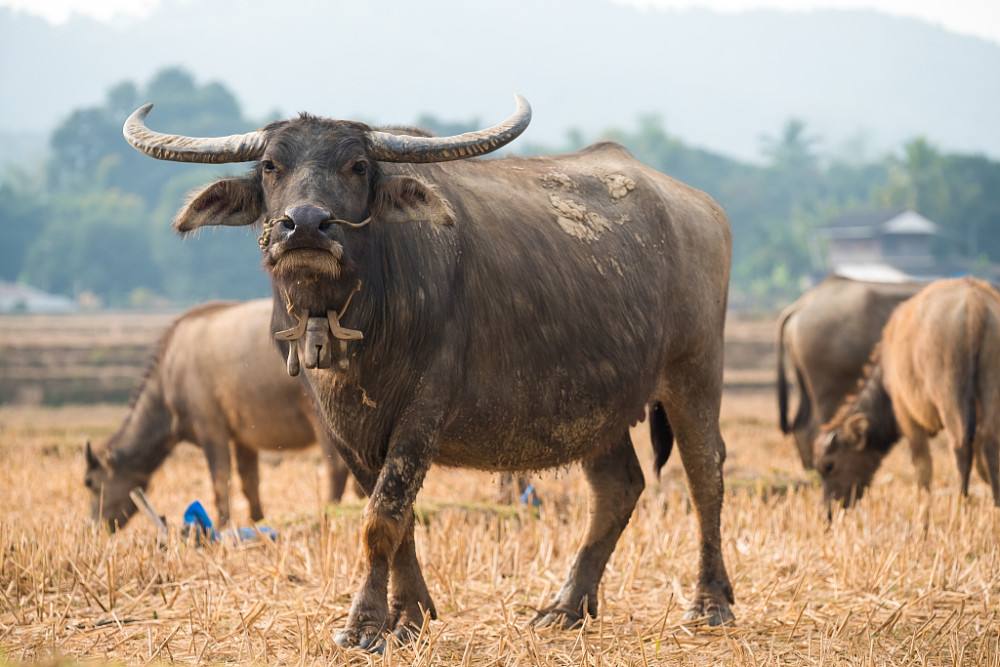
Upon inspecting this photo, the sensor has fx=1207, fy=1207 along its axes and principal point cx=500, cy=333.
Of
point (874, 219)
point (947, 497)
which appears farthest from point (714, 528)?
point (874, 219)

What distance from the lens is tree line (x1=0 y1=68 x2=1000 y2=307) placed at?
70.4 meters

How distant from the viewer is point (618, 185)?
5812 millimetres

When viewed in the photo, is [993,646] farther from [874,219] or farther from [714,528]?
[874,219]

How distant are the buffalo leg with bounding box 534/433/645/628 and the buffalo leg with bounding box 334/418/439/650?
962 millimetres

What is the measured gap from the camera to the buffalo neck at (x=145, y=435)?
1058 cm

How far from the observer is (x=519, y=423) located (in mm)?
4840

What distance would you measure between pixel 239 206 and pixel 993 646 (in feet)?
11.1

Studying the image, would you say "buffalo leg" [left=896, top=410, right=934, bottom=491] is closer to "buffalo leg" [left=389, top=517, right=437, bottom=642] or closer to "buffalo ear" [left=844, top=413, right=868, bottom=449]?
"buffalo ear" [left=844, top=413, right=868, bottom=449]

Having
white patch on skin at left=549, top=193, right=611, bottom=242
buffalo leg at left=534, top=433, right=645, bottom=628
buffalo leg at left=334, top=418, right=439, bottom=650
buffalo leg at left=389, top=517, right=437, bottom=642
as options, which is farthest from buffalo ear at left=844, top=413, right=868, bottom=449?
buffalo leg at left=334, top=418, right=439, bottom=650

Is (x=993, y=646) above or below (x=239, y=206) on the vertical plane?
below

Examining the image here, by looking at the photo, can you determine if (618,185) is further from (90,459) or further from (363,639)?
(90,459)

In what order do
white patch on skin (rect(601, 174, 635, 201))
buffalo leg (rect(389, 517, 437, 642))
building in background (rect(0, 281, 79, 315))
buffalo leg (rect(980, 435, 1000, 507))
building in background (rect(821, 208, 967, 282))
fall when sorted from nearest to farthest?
buffalo leg (rect(389, 517, 437, 642))
white patch on skin (rect(601, 174, 635, 201))
buffalo leg (rect(980, 435, 1000, 507))
building in background (rect(821, 208, 967, 282))
building in background (rect(0, 281, 79, 315))

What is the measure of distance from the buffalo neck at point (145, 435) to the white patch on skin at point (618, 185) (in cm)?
624

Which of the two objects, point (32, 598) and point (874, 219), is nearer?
point (32, 598)
